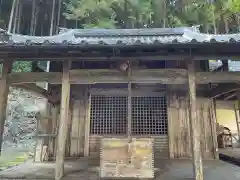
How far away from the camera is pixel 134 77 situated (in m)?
5.40

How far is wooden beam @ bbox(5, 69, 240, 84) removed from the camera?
5.31m

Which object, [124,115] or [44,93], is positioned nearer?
[44,93]

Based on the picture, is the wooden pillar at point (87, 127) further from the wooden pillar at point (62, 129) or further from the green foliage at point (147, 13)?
the green foliage at point (147, 13)

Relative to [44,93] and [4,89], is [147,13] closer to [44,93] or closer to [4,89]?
[44,93]

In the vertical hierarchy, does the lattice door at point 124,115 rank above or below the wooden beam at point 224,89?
below

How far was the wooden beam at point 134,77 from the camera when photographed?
5309mm

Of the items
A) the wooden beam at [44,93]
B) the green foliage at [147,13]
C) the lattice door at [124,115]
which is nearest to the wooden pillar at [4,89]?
the wooden beam at [44,93]

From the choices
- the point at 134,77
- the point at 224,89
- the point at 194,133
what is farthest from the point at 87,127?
the point at 224,89

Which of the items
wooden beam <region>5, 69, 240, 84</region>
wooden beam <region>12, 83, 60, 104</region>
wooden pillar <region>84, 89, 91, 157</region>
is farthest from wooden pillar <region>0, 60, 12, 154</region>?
wooden pillar <region>84, 89, 91, 157</region>

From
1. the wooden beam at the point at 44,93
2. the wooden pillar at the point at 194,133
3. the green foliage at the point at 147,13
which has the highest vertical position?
the green foliage at the point at 147,13

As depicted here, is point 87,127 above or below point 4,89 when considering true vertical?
below

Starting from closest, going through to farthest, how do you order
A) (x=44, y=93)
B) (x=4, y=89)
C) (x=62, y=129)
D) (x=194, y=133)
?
1. (x=194, y=133)
2. (x=62, y=129)
3. (x=4, y=89)
4. (x=44, y=93)

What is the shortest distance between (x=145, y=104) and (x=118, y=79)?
3.54 m

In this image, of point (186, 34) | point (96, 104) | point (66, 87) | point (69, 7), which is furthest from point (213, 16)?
point (66, 87)
